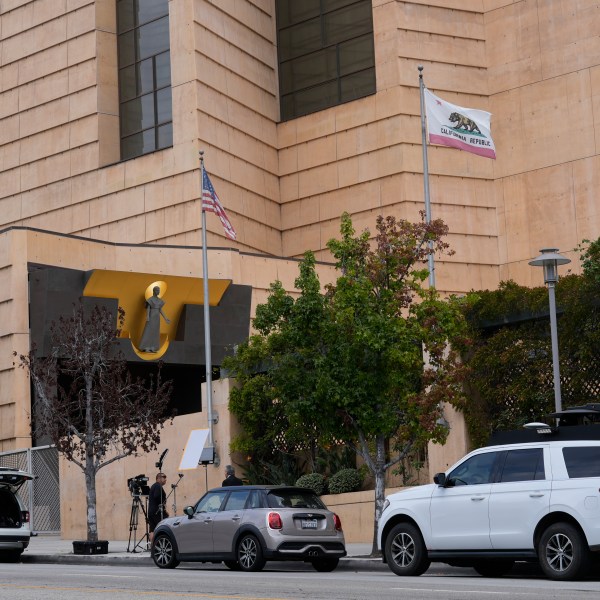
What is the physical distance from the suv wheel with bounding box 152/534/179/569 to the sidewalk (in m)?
1.93

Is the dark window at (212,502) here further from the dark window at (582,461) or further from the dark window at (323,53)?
the dark window at (323,53)

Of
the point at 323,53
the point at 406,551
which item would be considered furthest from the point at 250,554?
the point at 323,53

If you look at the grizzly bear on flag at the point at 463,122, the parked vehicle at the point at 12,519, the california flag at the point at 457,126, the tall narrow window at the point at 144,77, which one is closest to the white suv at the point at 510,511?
the parked vehicle at the point at 12,519

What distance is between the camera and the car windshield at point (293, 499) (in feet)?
66.9

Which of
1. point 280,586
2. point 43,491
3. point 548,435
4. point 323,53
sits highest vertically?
point 323,53

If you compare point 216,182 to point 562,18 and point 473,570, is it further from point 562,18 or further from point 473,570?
point 473,570

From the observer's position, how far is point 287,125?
5606 cm

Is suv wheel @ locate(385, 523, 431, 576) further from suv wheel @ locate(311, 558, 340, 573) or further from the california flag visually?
the california flag

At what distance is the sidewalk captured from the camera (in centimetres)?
2134

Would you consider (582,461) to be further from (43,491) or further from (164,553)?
(43,491)

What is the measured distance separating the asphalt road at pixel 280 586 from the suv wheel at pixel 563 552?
0.18 meters

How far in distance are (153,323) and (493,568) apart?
27563mm

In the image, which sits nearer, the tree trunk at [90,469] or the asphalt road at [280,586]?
the asphalt road at [280,586]

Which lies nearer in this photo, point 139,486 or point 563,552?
point 563,552
